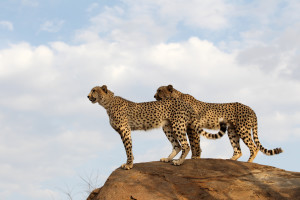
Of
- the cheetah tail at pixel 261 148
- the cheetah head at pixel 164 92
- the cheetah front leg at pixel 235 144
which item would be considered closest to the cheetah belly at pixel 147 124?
the cheetah head at pixel 164 92

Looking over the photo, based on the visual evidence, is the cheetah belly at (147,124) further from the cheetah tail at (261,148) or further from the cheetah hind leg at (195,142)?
the cheetah tail at (261,148)

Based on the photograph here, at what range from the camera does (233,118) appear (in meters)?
9.89

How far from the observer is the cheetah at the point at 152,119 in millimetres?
8234

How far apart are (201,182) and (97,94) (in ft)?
9.23

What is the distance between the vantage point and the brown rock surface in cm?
734

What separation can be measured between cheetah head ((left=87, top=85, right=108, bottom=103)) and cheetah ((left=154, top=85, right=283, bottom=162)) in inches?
65.0

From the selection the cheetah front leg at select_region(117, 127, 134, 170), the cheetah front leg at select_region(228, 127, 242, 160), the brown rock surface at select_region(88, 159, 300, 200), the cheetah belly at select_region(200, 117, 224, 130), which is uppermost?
the cheetah belly at select_region(200, 117, 224, 130)

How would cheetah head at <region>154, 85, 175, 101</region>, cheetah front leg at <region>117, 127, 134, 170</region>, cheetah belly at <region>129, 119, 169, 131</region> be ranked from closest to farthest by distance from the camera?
cheetah front leg at <region>117, 127, 134, 170</region>
cheetah belly at <region>129, 119, 169, 131</region>
cheetah head at <region>154, 85, 175, 101</region>

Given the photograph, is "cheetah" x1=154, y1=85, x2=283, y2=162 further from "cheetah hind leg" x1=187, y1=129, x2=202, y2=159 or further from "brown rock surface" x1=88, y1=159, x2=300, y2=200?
"brown rock surface" x1=88, y1=159, x2=300, y2=200

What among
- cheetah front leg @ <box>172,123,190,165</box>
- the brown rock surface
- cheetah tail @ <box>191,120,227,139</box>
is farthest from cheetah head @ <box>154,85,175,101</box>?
the brown rock surface

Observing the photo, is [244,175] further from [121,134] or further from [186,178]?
[121,134]

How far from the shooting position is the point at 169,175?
7.79 m

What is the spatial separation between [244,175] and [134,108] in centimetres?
248

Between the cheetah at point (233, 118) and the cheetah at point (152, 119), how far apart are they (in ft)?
3.34
